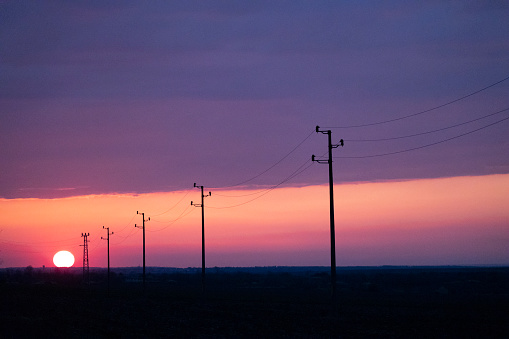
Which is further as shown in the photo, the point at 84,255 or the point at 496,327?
the point at 84,255

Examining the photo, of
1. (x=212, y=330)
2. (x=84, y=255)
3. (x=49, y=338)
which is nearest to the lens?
(x=49, y=338)

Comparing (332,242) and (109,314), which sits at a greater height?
(332,242)

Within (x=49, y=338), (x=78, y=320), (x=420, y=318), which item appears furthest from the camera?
(x=420, y=318)

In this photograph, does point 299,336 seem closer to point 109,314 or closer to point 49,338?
point 49,338

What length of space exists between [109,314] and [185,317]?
24.8 ft

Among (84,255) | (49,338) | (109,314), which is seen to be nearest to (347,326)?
(49,338)

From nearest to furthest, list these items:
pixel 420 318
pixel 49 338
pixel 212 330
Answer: pixel 49 338 → pixel 212 330 → pixel 420 318

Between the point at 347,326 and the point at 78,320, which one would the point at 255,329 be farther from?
the point at 78,320

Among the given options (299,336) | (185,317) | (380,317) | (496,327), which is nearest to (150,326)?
(185,317)

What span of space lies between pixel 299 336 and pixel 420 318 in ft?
59.4

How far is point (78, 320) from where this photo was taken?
45062 mm

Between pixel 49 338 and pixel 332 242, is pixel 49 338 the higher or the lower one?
the lower one

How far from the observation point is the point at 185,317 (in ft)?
160

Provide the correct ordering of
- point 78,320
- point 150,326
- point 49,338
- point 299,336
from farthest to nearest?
point 78,320
point 150,326
point 299,336
point 49,338
